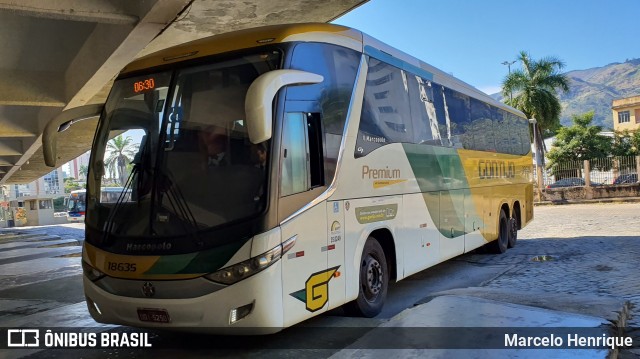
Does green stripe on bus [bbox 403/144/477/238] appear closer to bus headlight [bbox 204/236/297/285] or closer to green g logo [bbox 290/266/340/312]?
green g logo [bbox 290/266/340/312]

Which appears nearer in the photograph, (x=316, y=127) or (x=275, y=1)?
(x=316, y=127)

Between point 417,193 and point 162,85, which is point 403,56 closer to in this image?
point 417,193

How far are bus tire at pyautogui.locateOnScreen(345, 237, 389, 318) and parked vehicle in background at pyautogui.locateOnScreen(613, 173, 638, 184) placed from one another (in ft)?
90.0

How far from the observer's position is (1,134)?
16.8 m

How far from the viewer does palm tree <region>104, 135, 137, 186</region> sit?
5.11 metres

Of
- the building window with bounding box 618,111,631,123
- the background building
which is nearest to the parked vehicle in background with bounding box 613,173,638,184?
the background building

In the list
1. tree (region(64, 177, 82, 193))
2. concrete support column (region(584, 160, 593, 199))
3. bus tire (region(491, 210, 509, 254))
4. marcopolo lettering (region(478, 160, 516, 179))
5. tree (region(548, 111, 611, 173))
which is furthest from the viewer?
tree (region(64, 177, 82, 193))

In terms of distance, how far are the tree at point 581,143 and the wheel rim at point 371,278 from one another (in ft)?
120

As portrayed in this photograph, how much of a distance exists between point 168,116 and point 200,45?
2.90 feet

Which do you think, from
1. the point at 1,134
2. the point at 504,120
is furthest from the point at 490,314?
the point at 1,134

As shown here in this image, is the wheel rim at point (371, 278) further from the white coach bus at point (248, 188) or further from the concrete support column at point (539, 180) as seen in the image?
the concrete support column at point (539, 180)

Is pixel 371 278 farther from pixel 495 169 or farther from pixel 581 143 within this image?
pixel 581 143

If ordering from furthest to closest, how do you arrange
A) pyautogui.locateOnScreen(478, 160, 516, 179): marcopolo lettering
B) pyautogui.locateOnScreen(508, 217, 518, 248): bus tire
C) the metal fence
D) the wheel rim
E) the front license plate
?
the metal fence, pyautogui.locateOnScreen(508, 217, 518, 248): bus tire, pyautogui.locateOnScreen(478, 160, 516, 179): marcopolo lettering, the wheel rim, the front license plate

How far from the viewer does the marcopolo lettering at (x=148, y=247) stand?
4.67 metres
